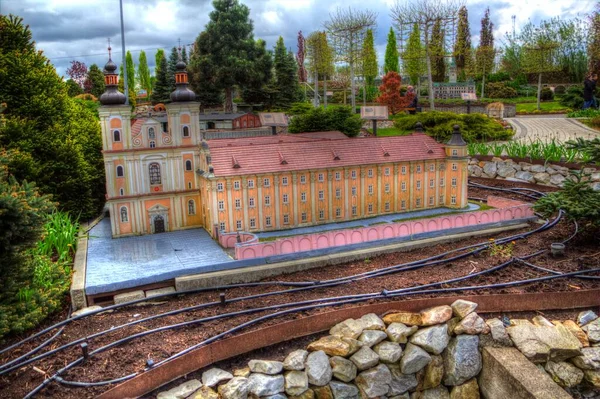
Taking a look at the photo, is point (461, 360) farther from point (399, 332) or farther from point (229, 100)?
point (229, 100)

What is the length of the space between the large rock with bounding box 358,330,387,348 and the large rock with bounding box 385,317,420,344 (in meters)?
0.19

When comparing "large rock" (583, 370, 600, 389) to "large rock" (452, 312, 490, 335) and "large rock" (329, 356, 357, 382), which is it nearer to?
"large rock" (452, 312, 490, 335)

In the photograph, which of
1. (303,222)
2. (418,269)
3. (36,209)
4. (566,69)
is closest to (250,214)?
(303,222)

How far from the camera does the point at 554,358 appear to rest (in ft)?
39.1

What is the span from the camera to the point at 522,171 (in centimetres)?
2677

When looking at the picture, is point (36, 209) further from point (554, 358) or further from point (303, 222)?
point (554, 358)

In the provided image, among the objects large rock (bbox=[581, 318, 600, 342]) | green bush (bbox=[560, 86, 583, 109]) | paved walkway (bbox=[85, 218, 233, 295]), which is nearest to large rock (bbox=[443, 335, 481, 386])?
large rock (bbox=[581, 318, 600, 342])

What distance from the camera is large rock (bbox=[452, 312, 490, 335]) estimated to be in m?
12.1

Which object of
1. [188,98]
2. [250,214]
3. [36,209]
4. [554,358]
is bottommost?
[554,358]

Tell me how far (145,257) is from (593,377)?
42.0 ft

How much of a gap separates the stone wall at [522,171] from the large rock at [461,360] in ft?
51.7

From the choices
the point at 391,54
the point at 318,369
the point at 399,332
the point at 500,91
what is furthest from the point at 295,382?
the point at 391,54

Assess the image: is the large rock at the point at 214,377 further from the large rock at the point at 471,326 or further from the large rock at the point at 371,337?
the large rock at the point at 471,326

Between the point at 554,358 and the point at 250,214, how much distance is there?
416 inches
